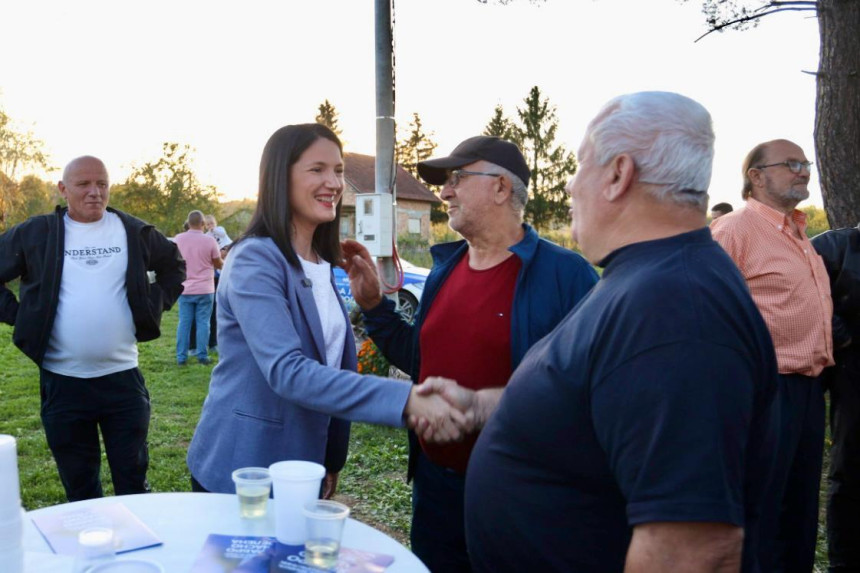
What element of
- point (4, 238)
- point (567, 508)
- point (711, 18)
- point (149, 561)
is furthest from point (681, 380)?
point (711, 18)

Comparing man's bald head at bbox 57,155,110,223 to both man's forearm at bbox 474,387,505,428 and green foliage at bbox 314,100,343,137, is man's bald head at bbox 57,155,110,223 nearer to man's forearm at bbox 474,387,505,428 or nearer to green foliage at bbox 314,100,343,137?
man's forearm at bbox 474,387,505,428

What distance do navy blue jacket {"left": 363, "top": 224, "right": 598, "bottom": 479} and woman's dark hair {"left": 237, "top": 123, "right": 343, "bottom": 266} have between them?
769 mm

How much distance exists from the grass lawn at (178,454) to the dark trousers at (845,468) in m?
0.26

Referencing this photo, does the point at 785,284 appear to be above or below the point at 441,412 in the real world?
above

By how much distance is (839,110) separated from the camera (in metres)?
5.75

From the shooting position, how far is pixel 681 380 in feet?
4.01

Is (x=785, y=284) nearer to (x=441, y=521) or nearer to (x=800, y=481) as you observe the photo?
(x=800, y=481)

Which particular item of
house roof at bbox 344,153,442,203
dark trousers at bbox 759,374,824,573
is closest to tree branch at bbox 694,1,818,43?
dark trousers at bbox 759,374,824,573

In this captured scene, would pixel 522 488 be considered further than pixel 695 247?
Yes

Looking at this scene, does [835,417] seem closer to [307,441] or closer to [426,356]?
[426,356]

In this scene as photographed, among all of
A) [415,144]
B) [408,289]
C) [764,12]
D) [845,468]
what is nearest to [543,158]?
[415,144]

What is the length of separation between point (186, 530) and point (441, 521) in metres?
1.15

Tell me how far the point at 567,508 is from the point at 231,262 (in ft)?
4.64

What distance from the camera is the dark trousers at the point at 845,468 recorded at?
12.2 ft
